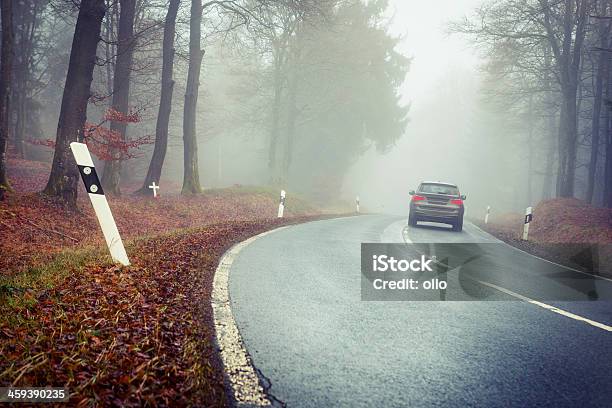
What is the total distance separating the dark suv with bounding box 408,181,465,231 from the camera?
13.9 metres

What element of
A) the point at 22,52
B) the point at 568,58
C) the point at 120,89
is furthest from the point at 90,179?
the point at 22,52

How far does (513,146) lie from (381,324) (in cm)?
5892

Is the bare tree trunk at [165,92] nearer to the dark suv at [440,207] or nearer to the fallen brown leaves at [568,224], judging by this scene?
the dark suv at [440,207]

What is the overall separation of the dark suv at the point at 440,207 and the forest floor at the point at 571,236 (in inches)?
61.9

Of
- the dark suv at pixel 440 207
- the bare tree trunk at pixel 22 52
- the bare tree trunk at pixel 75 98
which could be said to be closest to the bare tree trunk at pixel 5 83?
the bare tree trunk at pixel 75 98

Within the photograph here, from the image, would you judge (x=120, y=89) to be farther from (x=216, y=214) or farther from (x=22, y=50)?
(x=22, y=50)

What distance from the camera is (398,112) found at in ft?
108

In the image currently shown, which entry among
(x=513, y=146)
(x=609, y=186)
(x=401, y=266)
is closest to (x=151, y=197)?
(x=401, y=266)

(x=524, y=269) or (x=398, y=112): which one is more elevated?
(x=398, y=112)

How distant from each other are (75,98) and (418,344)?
31.1 feet

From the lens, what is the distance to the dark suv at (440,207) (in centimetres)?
1394

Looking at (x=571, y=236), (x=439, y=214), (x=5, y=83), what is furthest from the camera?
(x=439, y=214)

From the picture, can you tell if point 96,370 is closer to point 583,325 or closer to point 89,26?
point 583,325

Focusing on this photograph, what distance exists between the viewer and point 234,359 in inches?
101
